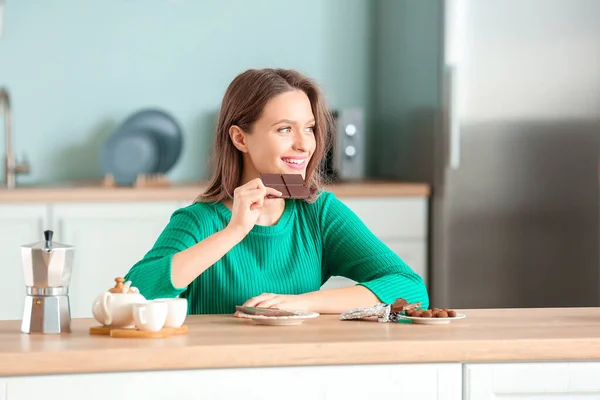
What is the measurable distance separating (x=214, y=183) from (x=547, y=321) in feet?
2.57

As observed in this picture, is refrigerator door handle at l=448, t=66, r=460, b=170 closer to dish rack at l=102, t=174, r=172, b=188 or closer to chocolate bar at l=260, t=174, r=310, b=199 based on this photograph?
dish rack at l=102, t=174, r=172, b=188

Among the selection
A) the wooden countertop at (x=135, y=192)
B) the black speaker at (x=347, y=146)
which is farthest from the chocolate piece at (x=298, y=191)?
the black speaker at (x=347, y=146)

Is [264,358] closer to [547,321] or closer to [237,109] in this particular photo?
[547,321]

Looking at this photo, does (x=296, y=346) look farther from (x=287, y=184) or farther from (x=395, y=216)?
(x=395, y=216)

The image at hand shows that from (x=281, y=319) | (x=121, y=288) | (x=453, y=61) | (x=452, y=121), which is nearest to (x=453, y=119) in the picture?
(x=452, y=121)

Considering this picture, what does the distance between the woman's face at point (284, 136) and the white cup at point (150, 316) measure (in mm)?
563

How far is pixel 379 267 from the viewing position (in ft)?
6.74

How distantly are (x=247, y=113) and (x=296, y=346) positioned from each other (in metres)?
0.75

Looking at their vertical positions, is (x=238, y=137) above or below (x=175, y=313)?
above

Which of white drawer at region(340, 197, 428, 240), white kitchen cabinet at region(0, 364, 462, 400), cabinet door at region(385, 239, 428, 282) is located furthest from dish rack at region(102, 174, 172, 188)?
white kitchen cabinet at region(0, 364, 462, 400)

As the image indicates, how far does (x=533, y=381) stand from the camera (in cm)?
150

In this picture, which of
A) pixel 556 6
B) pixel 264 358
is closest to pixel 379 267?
pixel 264 358

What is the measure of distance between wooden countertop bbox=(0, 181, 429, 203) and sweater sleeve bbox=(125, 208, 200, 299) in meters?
1.55

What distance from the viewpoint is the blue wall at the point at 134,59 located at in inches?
167
